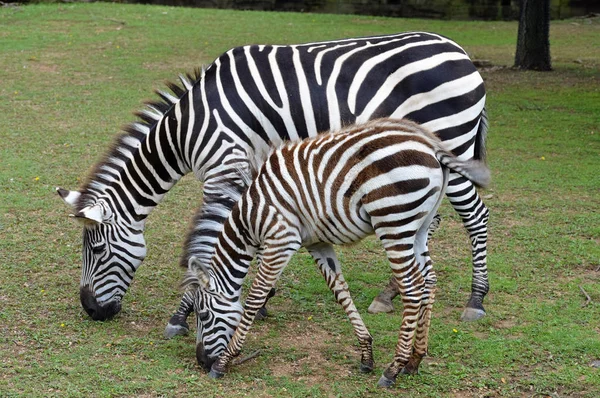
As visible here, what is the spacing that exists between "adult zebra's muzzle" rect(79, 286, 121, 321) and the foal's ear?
1120 millimetres

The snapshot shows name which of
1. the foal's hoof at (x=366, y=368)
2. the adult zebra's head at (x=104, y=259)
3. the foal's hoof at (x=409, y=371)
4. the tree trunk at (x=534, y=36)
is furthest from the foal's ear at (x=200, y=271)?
the tree trunk at (x=534, y=36)

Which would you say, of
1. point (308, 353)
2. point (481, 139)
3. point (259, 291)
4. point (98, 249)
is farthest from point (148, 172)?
point (481, 139)

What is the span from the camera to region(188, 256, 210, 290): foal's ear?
18.4ft

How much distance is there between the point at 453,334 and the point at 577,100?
9.44 metres

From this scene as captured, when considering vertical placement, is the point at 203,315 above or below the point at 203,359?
above

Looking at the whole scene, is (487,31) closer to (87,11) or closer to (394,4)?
(394,4)

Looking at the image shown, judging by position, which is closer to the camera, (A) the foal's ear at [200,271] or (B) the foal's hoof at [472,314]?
(A) the foal's ear at [200,271]

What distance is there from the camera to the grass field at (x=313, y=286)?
5.45m

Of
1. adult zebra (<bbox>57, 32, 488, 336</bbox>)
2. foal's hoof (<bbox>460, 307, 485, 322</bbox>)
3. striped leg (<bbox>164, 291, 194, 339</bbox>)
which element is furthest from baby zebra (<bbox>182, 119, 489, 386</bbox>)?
foal's hoof (<bbox>460, 307, 485, 322</bbox>)

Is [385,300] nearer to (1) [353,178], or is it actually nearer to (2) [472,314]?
(2) [472,314]

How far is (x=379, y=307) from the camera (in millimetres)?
6738

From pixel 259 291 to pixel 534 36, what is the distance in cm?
1292

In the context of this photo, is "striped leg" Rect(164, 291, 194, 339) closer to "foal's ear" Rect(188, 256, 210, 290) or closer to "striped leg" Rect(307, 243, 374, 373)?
"foal's ear" Rect(188, 256, 210, 290)

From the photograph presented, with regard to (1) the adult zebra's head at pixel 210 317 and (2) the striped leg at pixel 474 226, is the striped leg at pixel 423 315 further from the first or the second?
(1) the adult zebra's head at pixel 210 317
